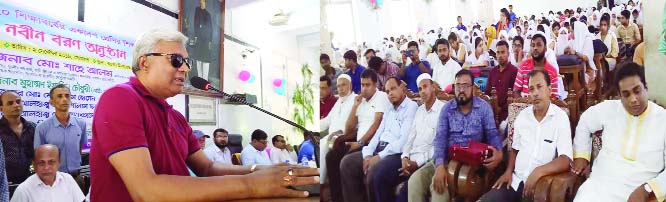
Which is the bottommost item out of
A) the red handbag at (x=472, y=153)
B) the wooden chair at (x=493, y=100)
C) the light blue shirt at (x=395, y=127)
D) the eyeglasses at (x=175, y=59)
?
the red handbag at (x=472, y=153)

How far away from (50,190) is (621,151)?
201 centimetres

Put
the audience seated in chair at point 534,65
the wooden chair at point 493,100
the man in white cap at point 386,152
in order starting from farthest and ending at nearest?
the man in white cap at point 386,152 → the wooden chair at point 493,100 → the audience seated in chair at point 534,65

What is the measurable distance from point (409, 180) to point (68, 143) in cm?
137

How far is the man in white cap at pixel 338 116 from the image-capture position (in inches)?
90.9

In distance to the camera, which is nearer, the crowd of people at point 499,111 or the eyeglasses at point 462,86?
the crowd of people at point 499,111

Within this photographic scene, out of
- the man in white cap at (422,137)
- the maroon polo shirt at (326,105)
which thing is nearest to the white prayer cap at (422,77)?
the man in white cap at (422,137)

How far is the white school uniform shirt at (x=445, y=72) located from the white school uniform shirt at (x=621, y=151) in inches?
17.7

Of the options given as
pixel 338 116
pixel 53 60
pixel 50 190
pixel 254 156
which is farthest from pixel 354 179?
pixel 53 60

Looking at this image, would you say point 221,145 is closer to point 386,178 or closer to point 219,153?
point 219,153

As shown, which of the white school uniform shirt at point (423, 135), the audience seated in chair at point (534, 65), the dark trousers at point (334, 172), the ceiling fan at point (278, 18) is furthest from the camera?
the ceiling fan at point (278, 18)

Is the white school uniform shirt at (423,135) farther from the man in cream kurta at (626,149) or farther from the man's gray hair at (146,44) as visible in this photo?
the man's gray hair at (146,44)

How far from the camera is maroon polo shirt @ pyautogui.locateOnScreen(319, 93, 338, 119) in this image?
241 centimetres

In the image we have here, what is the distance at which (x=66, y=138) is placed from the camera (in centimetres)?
223

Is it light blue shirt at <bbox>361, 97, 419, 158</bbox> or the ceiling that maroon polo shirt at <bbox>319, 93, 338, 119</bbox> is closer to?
light blue shirt at <bbox>361, 97, 419, 158</bbox>
